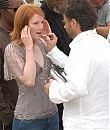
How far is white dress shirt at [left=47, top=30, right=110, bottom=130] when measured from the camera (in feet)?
5.09

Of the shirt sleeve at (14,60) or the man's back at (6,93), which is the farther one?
the man's back at (6,93)

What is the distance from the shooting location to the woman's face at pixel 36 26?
202cm

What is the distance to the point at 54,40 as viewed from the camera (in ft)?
7.17

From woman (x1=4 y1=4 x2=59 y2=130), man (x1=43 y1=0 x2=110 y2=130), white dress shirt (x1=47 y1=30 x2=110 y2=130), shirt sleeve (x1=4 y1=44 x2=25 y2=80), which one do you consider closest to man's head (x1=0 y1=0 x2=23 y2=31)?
woman (x1=4 y1=4 x2=59 y2=130)

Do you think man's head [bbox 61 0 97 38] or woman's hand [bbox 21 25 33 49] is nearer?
man's head [bbox 61 0 97 38]

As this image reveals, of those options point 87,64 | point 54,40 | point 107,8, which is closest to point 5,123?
point 54,40

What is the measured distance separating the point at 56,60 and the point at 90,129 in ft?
2.04

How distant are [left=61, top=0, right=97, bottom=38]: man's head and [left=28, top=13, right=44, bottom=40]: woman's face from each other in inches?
13.0

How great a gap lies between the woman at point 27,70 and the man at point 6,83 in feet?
0.70

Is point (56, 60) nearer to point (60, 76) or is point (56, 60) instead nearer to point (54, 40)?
point (54, 40)

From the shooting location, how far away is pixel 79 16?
170 cm

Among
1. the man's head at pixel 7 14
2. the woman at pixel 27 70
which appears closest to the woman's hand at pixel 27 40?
the woman at pixel 27 70

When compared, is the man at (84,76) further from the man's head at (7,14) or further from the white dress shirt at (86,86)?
the man's head at (7,14)

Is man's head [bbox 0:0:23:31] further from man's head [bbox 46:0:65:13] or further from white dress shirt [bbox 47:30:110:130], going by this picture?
white dress shirt [bbox 47:30:110:130]
